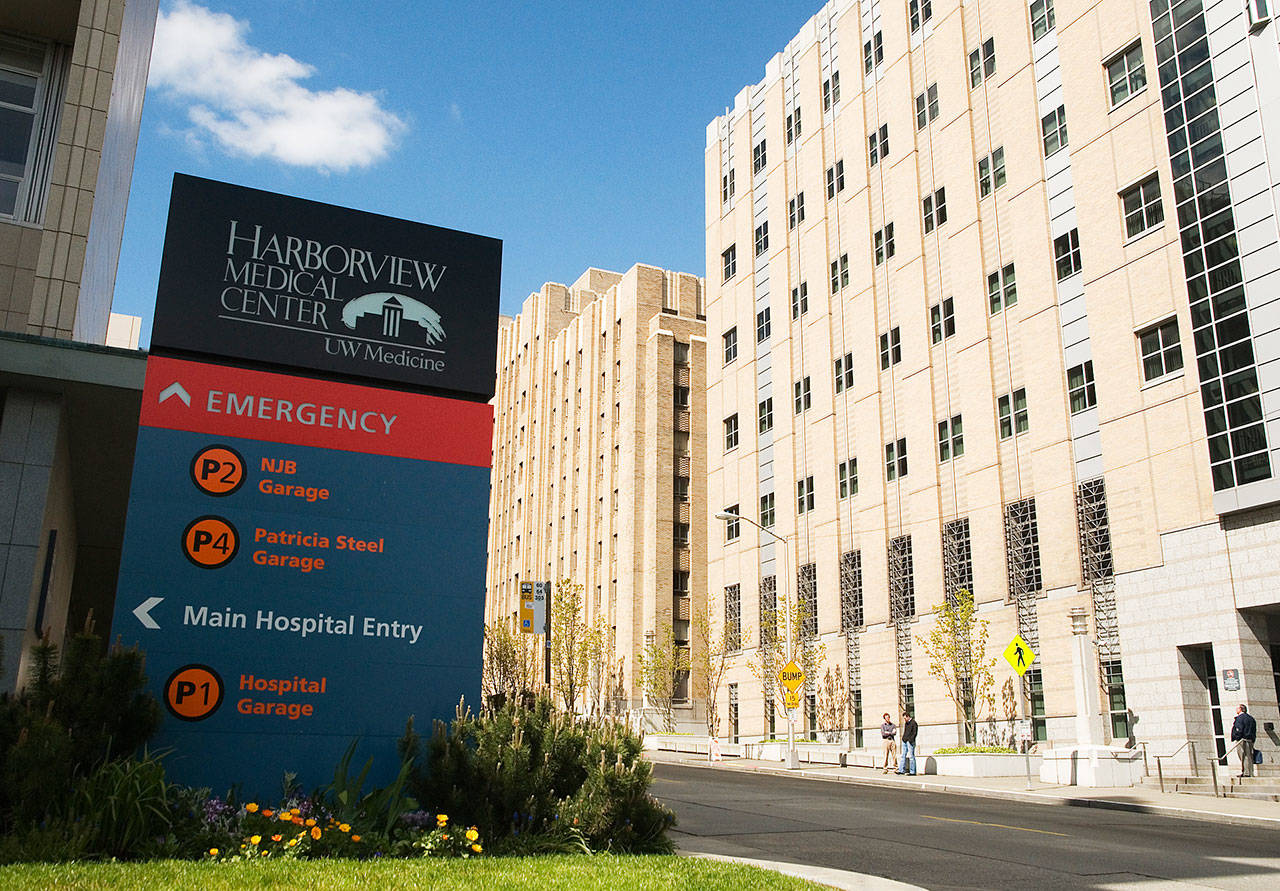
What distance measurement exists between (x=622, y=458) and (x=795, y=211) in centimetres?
2371

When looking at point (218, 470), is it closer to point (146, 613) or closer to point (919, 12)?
point (146, 613)

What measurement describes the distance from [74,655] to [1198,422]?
3199 centimetres

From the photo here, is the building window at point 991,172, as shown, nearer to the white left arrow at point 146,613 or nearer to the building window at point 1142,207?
the building window at point 1142,207

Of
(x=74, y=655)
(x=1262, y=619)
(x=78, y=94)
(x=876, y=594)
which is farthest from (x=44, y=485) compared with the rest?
(x=876, y=594)

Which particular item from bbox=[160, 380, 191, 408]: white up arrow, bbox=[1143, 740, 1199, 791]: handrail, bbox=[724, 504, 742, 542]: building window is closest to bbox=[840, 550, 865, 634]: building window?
bbox=[724, 504, 742, 542]: building window

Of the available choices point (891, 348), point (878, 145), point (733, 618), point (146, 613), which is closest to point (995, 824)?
point (146, 613)

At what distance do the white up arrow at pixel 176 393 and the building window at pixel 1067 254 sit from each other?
115ft

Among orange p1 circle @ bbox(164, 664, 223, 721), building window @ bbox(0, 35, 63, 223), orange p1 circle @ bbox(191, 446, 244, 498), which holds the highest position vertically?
building window @ bbox(0, 35, 63, 223)

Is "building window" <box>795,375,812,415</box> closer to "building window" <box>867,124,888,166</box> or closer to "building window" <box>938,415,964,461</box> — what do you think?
"building window" <box>938,415,964,461</box>

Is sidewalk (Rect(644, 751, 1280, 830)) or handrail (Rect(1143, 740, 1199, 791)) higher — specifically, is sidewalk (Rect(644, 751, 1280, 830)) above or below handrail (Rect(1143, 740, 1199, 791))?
below

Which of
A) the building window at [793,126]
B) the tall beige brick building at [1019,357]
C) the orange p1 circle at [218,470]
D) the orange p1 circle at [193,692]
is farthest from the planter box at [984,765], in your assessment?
the building window at [793,126]

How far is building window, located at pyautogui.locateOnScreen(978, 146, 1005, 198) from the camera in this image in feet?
140

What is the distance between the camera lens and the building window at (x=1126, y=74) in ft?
119

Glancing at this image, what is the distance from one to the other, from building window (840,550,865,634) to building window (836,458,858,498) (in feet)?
9.53
